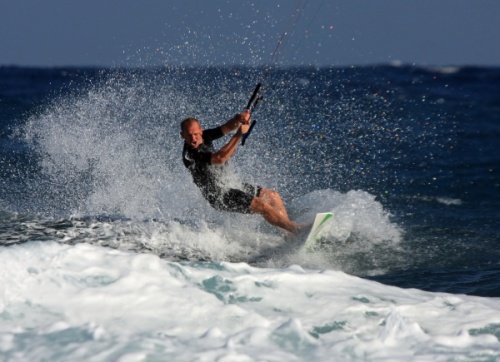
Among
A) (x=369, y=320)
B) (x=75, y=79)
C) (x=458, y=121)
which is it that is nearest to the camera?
(x=369, y=320)

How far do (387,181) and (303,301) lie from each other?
6.75 m

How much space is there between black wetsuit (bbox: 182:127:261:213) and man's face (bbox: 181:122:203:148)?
49 mm

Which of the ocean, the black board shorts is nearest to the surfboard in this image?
the ocean

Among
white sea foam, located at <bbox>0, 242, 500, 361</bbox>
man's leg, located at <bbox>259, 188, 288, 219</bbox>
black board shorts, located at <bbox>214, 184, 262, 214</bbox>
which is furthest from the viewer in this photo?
man's leg, located at <bbox>259, 188, 288, 219</bbox>

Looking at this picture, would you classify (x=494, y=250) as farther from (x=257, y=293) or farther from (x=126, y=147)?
(x=126, y=147)

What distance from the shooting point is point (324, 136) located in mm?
15664

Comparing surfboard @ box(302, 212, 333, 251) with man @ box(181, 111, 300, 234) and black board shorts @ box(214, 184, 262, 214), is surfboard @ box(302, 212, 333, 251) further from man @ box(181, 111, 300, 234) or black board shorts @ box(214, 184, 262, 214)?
black board shorts @ box(214, 184, 262, 214)

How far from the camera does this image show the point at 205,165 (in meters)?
8.48

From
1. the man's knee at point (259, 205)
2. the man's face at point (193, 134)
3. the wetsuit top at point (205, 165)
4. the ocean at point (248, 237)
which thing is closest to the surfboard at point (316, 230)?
the ocean at point (248, 237)

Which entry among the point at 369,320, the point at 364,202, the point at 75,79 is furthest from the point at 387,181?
the point at 75,79

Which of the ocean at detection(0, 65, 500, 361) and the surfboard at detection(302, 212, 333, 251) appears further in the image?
the surfboard at detection(302, 212, 333, 251)

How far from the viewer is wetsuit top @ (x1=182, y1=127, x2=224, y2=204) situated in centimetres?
846

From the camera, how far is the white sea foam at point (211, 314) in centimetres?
507

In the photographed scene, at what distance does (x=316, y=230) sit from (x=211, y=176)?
4.01ft
